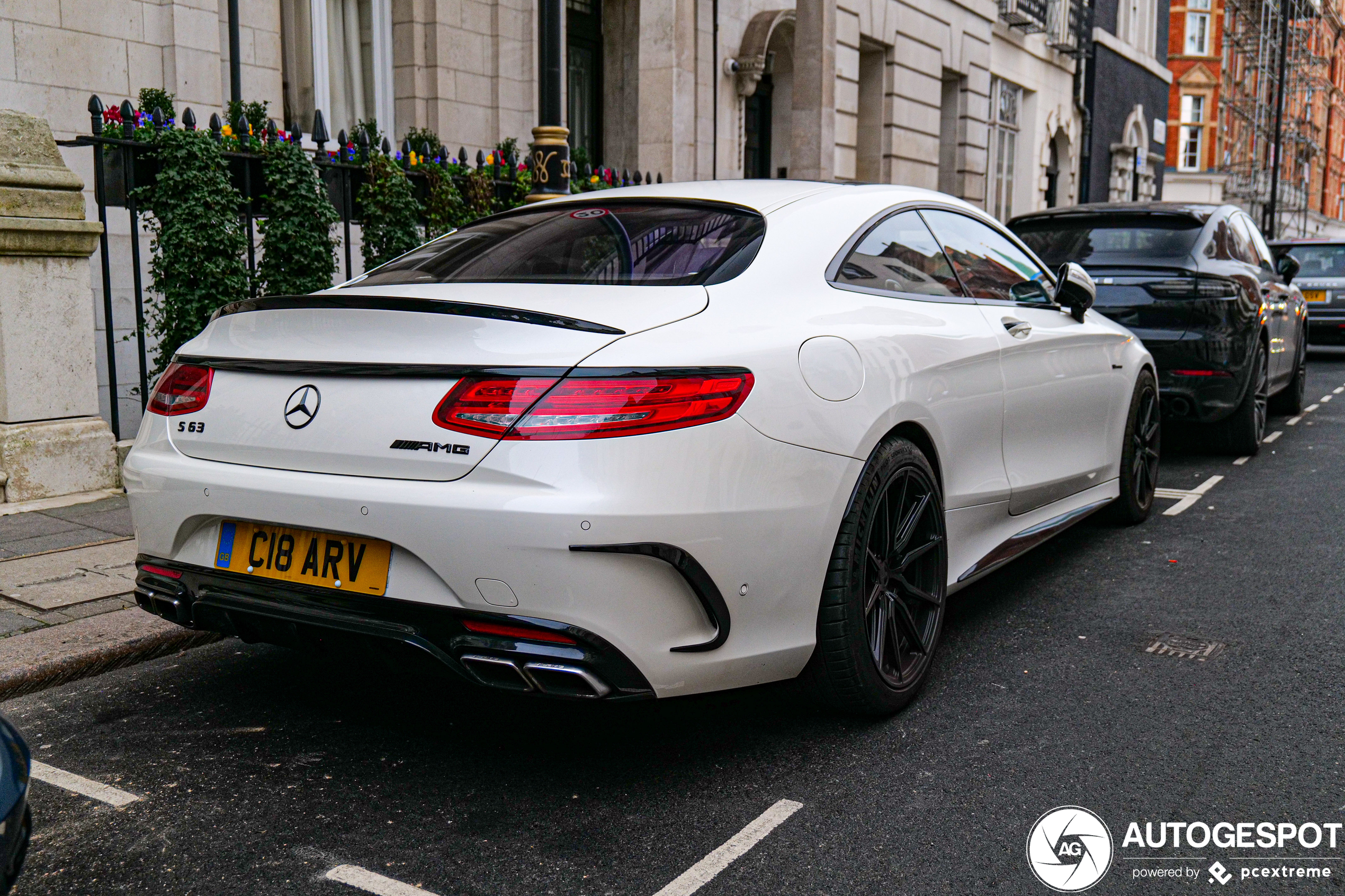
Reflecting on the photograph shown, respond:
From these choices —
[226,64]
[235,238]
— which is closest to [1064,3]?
[226,64]

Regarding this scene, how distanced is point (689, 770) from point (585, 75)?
13.2m

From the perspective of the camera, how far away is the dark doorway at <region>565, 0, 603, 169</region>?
14836mm

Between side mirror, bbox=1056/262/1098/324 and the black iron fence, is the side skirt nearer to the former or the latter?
side mirror, bbox=1056/262/1098/324

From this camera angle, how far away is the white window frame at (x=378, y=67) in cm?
1203

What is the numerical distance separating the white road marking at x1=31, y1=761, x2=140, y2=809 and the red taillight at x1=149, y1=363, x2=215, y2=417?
978 millimetres

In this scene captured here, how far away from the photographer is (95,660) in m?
3.95

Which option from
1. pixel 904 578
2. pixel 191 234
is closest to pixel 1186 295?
pixel 904 578

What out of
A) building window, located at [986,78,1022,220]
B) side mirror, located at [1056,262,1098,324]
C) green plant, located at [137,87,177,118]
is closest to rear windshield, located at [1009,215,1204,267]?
side mirror, located at [1056,262,1098,324]

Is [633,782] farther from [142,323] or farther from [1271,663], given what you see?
[142,323]

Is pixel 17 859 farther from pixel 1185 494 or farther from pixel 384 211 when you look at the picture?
pixel 1185 494

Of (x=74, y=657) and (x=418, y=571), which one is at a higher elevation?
(x=418, y=571)

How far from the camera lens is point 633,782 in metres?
3.09

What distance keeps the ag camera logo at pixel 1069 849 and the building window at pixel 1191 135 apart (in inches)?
2200

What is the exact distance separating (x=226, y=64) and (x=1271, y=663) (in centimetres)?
984
